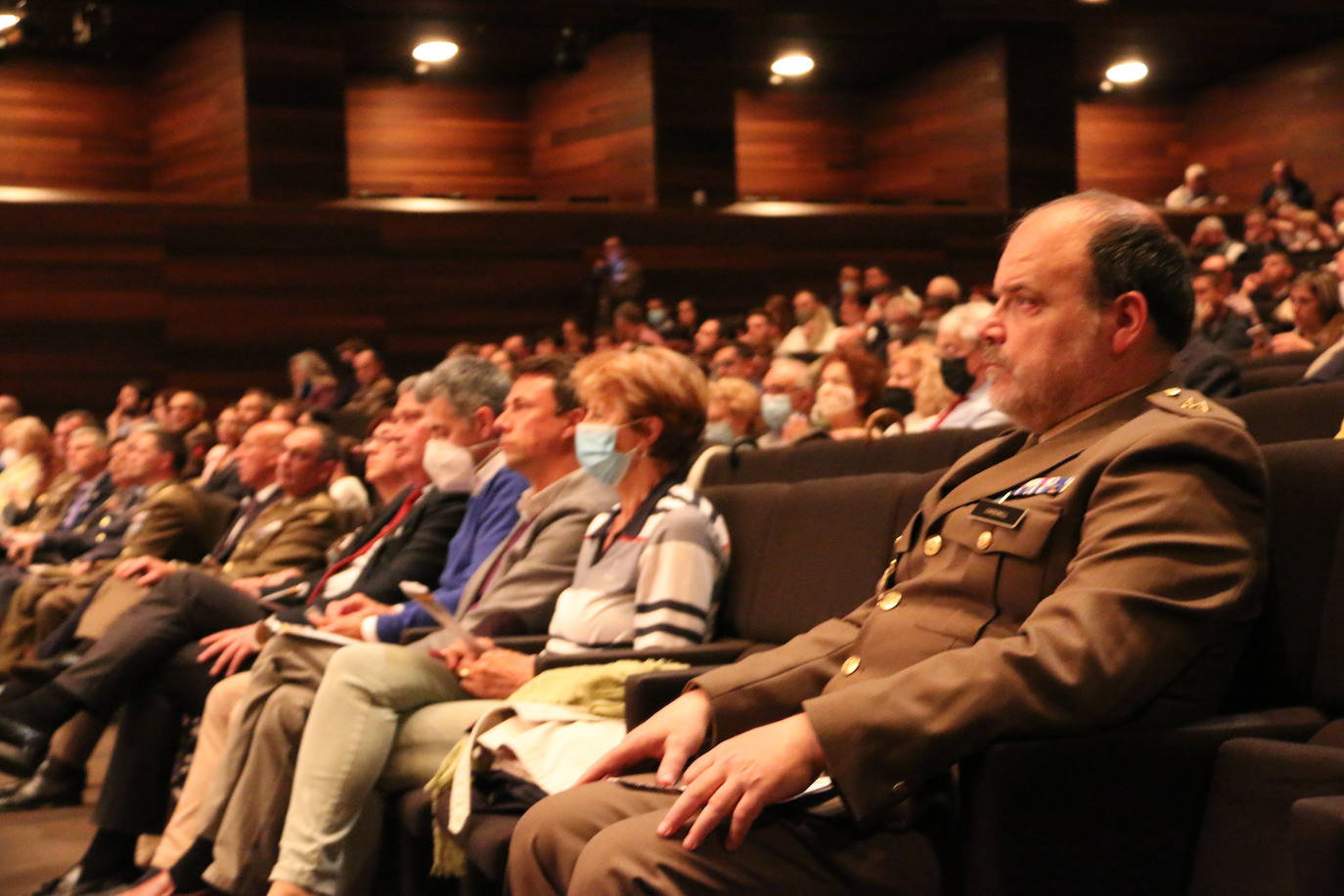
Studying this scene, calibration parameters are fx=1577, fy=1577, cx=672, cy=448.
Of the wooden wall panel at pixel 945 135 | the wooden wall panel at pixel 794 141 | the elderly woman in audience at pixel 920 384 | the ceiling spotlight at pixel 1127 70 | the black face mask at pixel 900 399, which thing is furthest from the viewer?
the wooden wall panel at pixel 794 141

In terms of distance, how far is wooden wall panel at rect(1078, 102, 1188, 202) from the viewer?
17266 mm

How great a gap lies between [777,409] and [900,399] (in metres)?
0.45

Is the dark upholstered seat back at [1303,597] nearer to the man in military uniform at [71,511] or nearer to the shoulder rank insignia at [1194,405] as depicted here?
the shoulder rank insignia at [1194,405]

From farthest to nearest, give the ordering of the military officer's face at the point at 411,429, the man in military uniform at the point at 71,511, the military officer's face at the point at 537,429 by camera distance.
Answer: the man in military uniform at the point at 71,511
the military officer's face at the point at 411,429
the military officer's face at the point at 537,429

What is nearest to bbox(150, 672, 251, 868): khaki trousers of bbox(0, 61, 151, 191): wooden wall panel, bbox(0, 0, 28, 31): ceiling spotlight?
bbox(0, 0, 28, 31): ceiling spotlight

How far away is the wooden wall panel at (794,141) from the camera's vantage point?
52.7ft

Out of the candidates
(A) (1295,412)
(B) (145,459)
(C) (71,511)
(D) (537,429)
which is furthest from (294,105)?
(A) (1295,412)

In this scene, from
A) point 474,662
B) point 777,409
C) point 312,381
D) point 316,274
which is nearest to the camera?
point 474,662

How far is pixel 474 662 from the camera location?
2.59 metres

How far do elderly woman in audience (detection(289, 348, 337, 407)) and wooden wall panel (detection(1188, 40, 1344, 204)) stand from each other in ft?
32.9

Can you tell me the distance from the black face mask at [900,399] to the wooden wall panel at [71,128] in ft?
33.0

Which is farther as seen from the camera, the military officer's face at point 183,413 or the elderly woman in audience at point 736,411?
the military officer's face at point 183,413

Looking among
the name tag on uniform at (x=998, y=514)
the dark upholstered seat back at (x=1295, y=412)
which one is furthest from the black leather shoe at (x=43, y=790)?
the name tag on uniform at (x=998, y=514)

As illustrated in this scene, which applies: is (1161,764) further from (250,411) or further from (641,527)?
(250,411)
